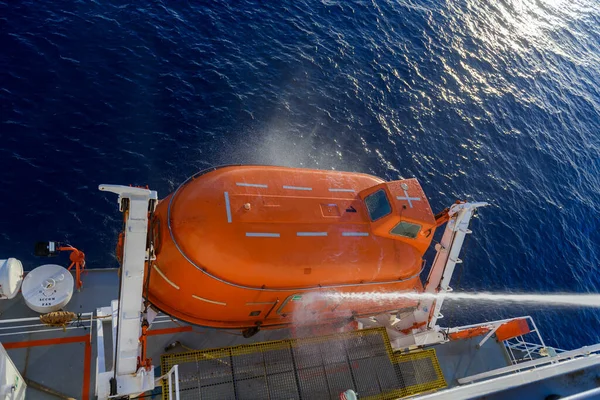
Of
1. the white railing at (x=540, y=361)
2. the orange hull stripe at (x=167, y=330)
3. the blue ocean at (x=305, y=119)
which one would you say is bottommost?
the white railing at (x=540, y=361)

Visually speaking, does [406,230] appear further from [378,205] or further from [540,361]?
[540,361]

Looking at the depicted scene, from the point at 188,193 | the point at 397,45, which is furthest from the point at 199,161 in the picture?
the point at 397,45

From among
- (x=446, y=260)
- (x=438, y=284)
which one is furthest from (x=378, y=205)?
(x=438, y=284)

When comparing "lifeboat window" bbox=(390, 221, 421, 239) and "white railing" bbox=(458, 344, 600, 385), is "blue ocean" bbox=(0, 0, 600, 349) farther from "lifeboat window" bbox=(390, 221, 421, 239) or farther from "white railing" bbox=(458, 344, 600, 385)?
"white railing" bbox=(458, 344, 600, 385)

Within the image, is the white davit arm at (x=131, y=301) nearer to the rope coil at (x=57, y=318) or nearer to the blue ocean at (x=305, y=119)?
the rope coil at (x=57, y=318)

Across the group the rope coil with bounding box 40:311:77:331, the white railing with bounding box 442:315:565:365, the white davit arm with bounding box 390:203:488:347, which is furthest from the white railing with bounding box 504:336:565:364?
the rope coil with bounding box 40:311:77:331

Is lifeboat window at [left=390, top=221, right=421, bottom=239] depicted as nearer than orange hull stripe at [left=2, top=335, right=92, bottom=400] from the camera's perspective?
No

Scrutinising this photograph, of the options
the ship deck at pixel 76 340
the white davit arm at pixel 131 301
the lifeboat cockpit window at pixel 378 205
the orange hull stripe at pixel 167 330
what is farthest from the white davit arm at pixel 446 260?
the white davit arm at pixel 131 301
